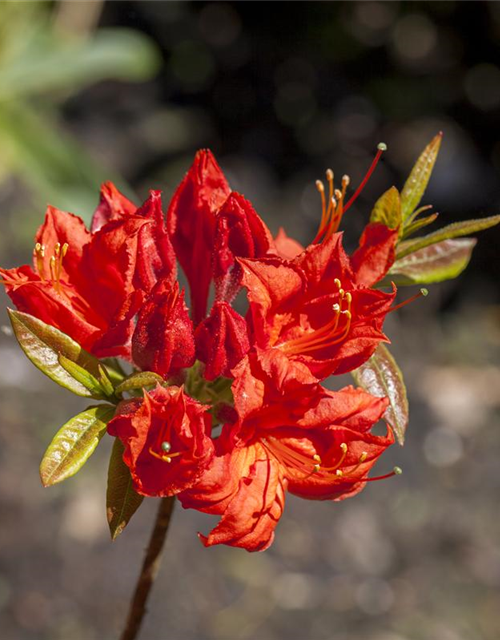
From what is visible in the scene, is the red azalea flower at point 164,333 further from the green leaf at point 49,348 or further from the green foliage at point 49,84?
the green foliage at point 49,84

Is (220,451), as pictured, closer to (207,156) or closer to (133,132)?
(207,156)

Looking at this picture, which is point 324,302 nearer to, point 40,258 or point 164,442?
point 164,442

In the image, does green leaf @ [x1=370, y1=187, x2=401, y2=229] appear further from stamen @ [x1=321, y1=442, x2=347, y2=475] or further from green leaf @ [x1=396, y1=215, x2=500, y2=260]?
stamen @ [x1=321, y1=442, x2=347, y2=475]

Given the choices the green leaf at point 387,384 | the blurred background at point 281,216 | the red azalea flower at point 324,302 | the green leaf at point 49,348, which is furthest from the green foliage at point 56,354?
the blurred background at point 281,216

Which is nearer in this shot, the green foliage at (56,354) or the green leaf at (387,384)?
the green foliage at (56,354)

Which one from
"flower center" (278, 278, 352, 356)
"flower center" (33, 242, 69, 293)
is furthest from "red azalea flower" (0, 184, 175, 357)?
"flower center" (278, 278, 352, 356)

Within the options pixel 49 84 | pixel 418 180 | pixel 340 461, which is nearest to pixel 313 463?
pixel 340 461
